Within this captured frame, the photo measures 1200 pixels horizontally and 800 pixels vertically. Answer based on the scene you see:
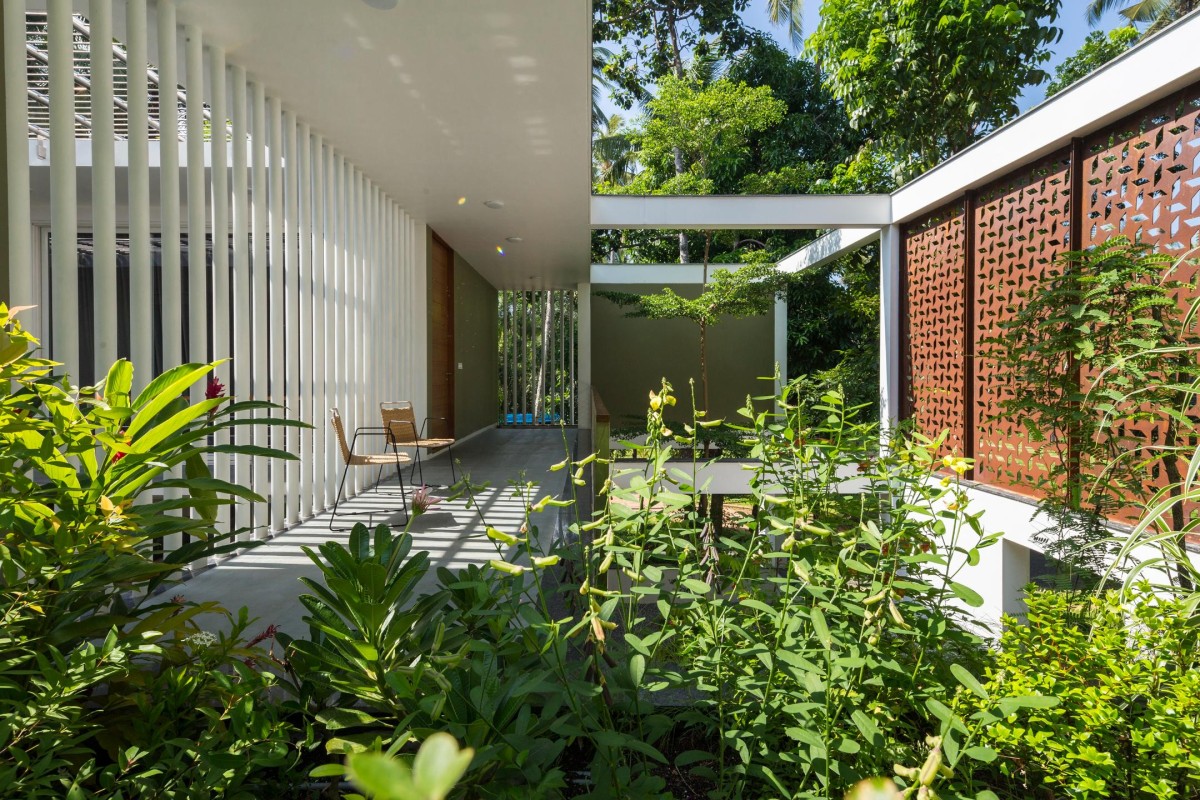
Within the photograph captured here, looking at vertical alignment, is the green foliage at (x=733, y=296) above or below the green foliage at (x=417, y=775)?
above

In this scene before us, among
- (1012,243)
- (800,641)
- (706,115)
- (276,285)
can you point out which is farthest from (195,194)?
(706,115)

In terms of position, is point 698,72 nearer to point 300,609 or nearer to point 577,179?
point 577,179

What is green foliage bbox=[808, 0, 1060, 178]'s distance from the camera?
1047cm

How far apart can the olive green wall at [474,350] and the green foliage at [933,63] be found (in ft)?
22.0

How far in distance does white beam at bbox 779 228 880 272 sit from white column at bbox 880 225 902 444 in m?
0.30

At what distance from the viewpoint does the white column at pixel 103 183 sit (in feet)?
10.5

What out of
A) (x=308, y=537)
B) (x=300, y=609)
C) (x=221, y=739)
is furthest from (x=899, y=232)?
(x=221, y=739)

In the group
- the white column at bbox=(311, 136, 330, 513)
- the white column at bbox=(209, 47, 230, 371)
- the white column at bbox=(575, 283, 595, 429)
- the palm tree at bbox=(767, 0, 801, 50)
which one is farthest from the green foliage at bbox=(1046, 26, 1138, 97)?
the white column at bbox=(209, 47, 230, 371)

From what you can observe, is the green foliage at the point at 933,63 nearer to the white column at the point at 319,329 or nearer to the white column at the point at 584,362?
the white column at the point at 584,362

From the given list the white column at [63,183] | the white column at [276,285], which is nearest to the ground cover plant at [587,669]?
the white column at [63,183]

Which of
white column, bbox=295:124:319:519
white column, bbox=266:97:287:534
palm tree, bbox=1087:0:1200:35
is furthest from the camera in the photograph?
palm tree, bbox=1087:0:1200:35

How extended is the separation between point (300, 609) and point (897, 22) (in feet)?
38.7

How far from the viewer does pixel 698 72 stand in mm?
18391

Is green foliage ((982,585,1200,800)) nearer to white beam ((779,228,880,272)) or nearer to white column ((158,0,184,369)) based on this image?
white column ((158,0,184,369))
